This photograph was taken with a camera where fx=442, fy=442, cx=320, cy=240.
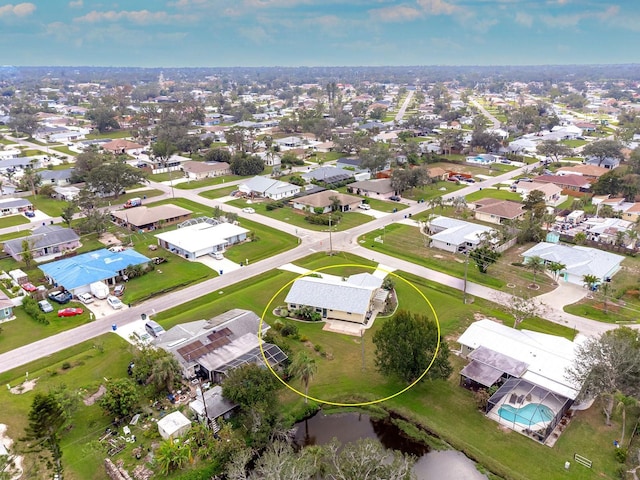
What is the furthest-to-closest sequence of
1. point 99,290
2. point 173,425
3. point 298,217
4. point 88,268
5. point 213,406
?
point 298,217, point 88,268, point 99,290, point 213,406, point 173,425

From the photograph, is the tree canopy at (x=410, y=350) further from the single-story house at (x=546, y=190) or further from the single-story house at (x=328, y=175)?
the single-story house at (x=328, y=175)

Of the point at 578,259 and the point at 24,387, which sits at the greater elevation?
the point at 578,259

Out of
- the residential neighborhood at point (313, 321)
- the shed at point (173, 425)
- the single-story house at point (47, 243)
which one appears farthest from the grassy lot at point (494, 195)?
the shed at point (173, 425)

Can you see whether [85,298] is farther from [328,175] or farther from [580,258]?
[328,175]

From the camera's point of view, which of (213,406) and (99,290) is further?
(99,290)

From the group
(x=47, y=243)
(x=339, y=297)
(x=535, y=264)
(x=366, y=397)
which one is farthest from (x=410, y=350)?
(x=47, y=243)

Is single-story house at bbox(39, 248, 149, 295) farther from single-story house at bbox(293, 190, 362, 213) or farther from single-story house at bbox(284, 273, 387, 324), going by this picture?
single-story house at bbox(293, 190, 362, 213)

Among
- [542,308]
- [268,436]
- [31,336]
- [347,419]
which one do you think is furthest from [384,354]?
[31,336]
